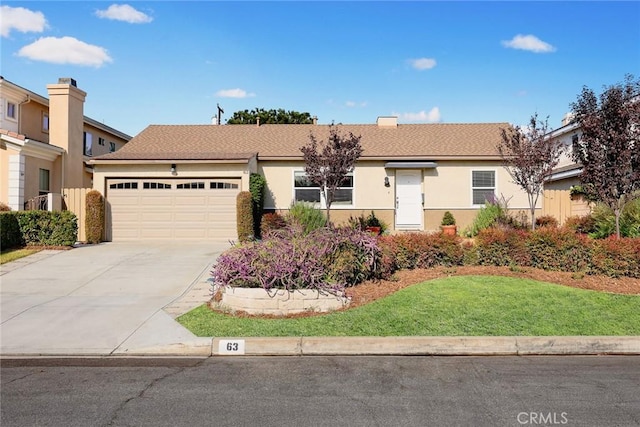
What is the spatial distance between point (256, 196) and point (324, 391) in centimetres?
1326

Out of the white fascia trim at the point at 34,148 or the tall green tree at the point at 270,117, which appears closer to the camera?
the white fascia trim at the point at 34,148

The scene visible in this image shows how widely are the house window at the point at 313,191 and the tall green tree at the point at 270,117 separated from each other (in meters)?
23.4

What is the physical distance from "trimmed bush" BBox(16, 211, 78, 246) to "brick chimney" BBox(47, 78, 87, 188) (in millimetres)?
6365

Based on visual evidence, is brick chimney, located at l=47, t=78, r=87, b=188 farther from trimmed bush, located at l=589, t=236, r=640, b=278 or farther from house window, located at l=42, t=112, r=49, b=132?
trimmed bush, located at l=589, t=236, r=640, b=278

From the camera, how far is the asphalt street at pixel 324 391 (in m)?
4.49

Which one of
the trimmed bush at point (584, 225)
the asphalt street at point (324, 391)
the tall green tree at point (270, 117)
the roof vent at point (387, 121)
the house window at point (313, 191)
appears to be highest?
the tall green tree at point (270, 117)

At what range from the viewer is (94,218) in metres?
16.7

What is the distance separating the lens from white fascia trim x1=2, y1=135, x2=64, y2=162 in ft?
59.1

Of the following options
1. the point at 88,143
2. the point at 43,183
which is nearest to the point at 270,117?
Answer: the point at 88,143

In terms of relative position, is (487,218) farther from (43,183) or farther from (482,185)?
(43,183)

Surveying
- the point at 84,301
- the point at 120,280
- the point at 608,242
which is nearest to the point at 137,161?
the point at 120,280

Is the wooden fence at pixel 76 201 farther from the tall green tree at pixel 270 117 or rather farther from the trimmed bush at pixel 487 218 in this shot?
the tall green tree at pixel 270 117

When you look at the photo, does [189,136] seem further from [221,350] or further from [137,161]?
[221,350]

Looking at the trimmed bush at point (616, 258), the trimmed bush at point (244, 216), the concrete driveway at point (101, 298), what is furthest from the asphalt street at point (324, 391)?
the trimmed bush at point (244, 216)
